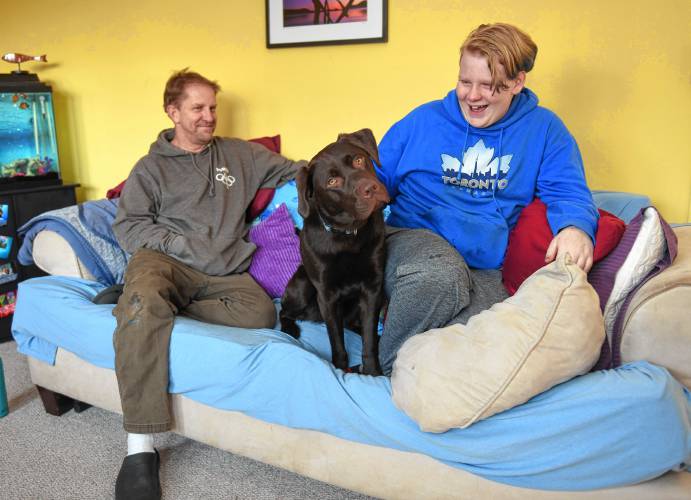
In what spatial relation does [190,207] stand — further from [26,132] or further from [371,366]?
[26,132]

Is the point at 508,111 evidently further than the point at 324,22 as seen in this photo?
No

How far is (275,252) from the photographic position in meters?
2.26

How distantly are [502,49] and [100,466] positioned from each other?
1.87m

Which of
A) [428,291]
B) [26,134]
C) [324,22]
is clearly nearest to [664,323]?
[428,291]

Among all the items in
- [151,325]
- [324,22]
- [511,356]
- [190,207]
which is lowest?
[151,325]

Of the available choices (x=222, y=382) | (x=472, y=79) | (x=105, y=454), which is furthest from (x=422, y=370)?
(x=105, y=454)

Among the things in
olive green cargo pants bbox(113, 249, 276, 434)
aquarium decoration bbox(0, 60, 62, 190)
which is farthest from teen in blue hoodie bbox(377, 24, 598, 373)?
aquarium decoration bbox(0, 60, 62, 190)

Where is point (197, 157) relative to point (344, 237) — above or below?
above

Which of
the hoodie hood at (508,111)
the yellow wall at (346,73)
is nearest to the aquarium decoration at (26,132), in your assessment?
the yellow wall at (346,73)

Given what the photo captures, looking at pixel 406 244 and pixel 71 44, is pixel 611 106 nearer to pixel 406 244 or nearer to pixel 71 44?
pixel 406 244

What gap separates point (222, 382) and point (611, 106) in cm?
178

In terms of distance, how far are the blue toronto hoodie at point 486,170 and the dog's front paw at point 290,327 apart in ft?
1.97

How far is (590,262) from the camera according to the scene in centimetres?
146

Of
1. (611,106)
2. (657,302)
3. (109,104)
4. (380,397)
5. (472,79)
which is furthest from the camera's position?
(109,104)
